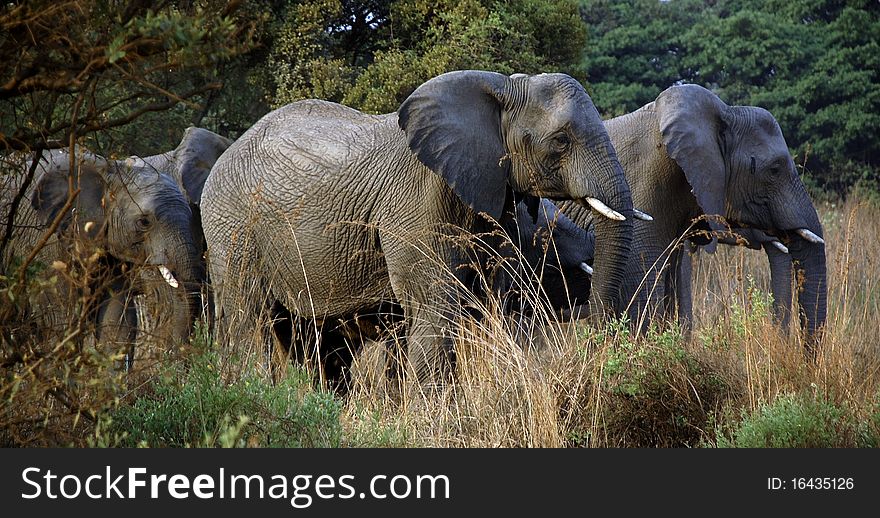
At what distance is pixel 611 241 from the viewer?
25.4 feet

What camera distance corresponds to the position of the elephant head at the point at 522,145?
24.8 ft

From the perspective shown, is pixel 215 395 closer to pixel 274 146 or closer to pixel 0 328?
pixel 0 328

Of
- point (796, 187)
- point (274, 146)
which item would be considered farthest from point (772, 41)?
point (274, 146)

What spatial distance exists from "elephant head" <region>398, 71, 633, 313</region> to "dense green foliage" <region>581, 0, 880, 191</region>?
16.8 m

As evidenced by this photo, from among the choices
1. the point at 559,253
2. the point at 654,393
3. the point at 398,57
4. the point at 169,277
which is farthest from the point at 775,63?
the point at 654,393

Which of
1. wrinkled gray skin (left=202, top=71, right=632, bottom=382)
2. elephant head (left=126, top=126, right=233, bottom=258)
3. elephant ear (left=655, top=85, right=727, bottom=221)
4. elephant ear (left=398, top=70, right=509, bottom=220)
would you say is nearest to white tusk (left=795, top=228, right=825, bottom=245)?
elephant ear (left=655, top=85, right=727, bottom=221)

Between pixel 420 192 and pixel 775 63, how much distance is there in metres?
22.0

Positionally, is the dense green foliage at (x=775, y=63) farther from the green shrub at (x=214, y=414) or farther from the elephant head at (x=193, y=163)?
the green shrub at (x=214, y=414)

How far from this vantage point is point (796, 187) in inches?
374

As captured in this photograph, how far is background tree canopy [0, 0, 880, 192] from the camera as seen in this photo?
16.2ft

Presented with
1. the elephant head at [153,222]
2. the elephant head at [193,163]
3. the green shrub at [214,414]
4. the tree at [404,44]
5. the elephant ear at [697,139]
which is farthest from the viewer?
the tree at [404,44]

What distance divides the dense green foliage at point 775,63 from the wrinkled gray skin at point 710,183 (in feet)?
47.5

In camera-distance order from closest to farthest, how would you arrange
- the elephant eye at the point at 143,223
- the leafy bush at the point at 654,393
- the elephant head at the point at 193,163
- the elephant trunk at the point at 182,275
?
the leafy bush at the point at 654,393 < the elephant trunk at the point at 182,275 < the elephant eye at the point at 143,223 < the elephant head at the point at 193,163

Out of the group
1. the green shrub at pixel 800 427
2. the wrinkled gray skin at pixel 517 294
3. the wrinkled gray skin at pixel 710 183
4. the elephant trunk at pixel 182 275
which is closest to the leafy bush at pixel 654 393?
the green shrub at pixel 800 427
